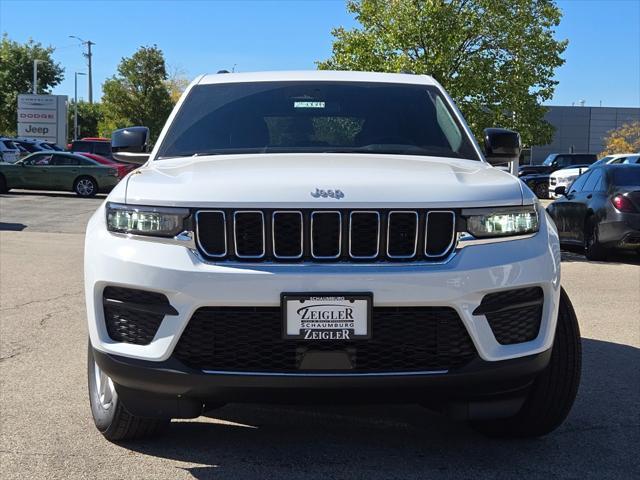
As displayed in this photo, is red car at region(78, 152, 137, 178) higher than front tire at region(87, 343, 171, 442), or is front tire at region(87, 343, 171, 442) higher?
red car at region(78, 152, 137, 178)

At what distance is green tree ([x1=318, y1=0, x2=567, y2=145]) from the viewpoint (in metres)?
15.4

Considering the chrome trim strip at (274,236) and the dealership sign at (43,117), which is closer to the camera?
the chrome trim strip at (274,236)

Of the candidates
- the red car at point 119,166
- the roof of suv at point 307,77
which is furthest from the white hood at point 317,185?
the red car at point 119,166

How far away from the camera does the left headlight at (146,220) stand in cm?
318

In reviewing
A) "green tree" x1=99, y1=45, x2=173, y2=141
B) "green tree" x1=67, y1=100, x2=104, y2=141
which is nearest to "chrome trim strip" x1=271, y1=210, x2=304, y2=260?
"green tree" x1=99, y1=45, x2=173, y2=141

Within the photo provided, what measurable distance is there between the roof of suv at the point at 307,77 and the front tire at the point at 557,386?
192cm

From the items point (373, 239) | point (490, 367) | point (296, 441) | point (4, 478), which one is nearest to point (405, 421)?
point (296, 441)

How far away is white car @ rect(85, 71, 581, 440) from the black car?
8222 millimetres

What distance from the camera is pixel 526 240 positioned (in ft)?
10.8

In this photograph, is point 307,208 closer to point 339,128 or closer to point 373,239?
point 373,239

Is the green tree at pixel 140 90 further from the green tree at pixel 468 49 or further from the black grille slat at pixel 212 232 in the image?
the black grille slat at pixel 212 232

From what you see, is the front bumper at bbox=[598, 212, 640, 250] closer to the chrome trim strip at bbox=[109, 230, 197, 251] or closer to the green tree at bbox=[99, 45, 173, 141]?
the chrome trim strip at bbox=[109, 230, 197, 251]

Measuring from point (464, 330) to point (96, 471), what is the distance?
1679mm

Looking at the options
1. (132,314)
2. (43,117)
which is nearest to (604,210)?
(132,314)
